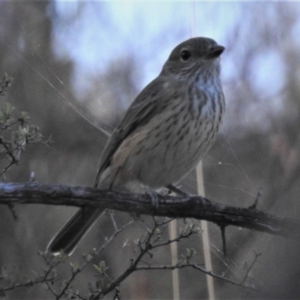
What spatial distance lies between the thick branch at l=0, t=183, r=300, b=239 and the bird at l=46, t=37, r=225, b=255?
0.52m

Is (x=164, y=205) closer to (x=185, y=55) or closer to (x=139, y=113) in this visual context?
(x=139, y=113)

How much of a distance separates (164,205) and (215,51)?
4.21 feet

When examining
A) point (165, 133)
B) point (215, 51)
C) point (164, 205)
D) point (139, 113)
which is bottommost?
point (164, 205)

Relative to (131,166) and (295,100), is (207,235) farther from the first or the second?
(295,100)

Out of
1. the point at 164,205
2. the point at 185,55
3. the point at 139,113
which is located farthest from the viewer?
the point at 185,55

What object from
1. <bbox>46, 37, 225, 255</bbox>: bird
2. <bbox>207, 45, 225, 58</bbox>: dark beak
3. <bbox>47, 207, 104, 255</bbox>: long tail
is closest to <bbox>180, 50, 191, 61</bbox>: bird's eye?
<bbox>46, 37, 225, 255</bbox>: bird

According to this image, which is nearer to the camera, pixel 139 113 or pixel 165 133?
pixel 165 133

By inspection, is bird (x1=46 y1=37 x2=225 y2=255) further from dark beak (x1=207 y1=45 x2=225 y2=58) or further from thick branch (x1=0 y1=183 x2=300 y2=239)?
thick branch (x1=0 y1=183 x2=300 y2=239)

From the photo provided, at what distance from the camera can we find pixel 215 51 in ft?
13.0

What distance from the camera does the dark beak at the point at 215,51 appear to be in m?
3.94

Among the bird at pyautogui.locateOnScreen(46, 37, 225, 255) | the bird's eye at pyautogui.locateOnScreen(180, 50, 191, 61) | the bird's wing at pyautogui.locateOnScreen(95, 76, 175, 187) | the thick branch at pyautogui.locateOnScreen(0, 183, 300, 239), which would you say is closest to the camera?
the thick branch at pyautogui.locateOnScreen(0, 183, 300, 239)

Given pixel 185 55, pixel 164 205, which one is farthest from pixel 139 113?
pixel 164 205

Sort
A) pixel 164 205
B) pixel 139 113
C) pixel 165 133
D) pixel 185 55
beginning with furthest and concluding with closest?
pixel 185 55, pixel 139 113, pixel 165 133, pixel 164 205

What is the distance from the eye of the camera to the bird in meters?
3.66
